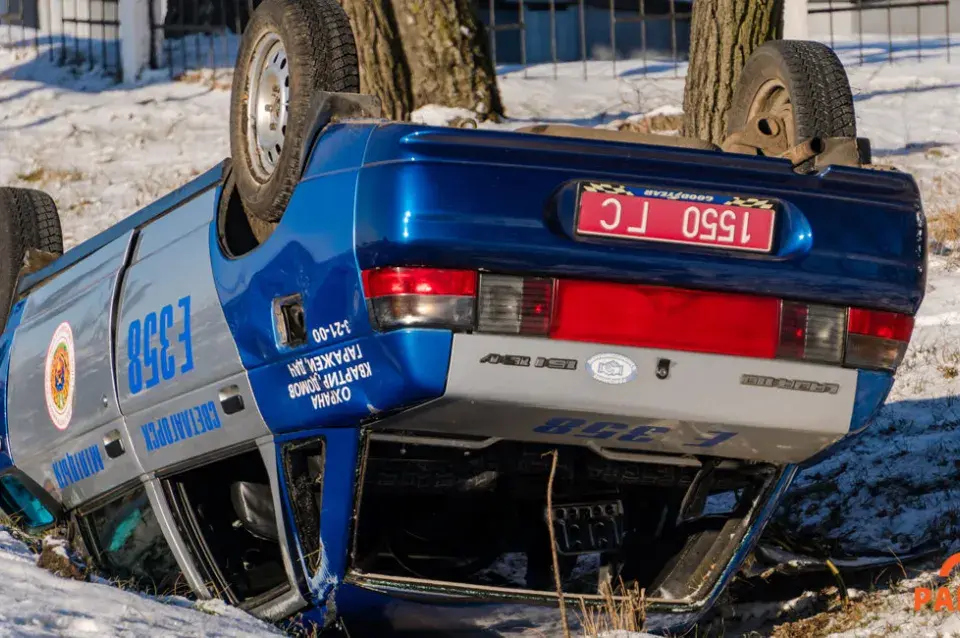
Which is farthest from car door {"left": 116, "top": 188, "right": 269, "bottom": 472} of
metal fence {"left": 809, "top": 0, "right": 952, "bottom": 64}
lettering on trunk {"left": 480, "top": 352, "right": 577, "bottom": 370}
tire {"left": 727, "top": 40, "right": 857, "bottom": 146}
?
metal fence {"left": 809, "top": 0, "right": 952, "bottom": 64}

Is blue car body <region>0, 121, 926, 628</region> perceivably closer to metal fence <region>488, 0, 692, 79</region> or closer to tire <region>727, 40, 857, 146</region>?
tire <region>727, 40, 857, 146</region>

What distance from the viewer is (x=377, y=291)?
4.72m

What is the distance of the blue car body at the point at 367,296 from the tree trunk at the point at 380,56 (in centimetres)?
555

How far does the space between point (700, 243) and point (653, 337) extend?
0.33 meters

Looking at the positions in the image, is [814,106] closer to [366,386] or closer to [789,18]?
[366,386]

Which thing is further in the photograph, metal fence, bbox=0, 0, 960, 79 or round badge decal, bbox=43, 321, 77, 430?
Result: metal fence, bbox=0, 0, 960, 79

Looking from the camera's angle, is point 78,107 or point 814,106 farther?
point 78,107

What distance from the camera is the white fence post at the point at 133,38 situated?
16578mm

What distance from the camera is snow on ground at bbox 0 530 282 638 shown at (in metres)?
5.03

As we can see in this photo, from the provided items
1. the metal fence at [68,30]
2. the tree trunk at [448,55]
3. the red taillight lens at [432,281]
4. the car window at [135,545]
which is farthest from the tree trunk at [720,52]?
the metal fence at [68,30]

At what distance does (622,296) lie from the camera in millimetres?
4805

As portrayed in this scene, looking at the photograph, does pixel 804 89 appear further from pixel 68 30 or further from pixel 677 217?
pixel 68 30

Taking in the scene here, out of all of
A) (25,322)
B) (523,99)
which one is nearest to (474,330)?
(25,322)

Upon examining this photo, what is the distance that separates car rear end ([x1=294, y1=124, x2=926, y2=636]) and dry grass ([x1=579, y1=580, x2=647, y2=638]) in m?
Result: 0.19
